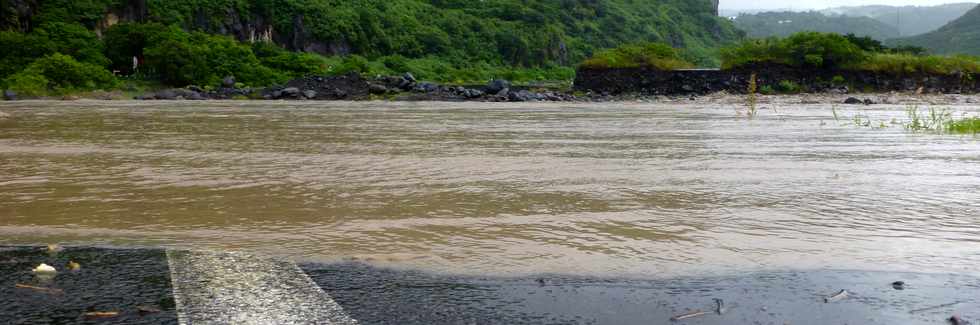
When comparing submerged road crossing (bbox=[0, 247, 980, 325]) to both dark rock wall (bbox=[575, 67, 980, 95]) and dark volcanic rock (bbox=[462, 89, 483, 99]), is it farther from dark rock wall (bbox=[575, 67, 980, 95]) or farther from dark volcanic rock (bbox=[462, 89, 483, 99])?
dark rock wall (bbox=[575, 67, 980, 95])

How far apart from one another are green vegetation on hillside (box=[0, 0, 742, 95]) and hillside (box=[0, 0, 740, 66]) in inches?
5.1

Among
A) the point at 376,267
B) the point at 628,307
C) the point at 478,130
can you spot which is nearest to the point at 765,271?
the point at 628,307

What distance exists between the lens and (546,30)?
10075 centimetres

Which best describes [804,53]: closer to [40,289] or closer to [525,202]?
[525,202]

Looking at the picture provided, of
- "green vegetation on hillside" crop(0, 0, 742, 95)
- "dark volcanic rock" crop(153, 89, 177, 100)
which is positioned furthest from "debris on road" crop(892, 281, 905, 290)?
"green vegetation on hillside" crop(0, 0, 742, 95)

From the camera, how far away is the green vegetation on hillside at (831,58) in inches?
1056

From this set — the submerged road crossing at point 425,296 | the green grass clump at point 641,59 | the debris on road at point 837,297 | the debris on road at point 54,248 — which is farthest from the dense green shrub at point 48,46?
the debris on road at point 837,297

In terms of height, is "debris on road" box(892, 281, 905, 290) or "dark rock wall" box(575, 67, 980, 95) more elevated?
"dark rock wall" box(575, 67, 980, 95)

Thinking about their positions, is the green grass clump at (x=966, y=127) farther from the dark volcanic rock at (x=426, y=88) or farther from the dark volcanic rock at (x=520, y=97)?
the dark volcanic rock at (x=426, y=88)

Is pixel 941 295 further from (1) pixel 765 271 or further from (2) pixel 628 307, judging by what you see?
(2) pixel 628 307

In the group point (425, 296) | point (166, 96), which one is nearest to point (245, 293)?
point (425, 296)

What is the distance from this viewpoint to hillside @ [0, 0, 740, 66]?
58031 millimetres

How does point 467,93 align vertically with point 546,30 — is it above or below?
below

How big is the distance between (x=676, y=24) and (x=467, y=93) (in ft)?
368
